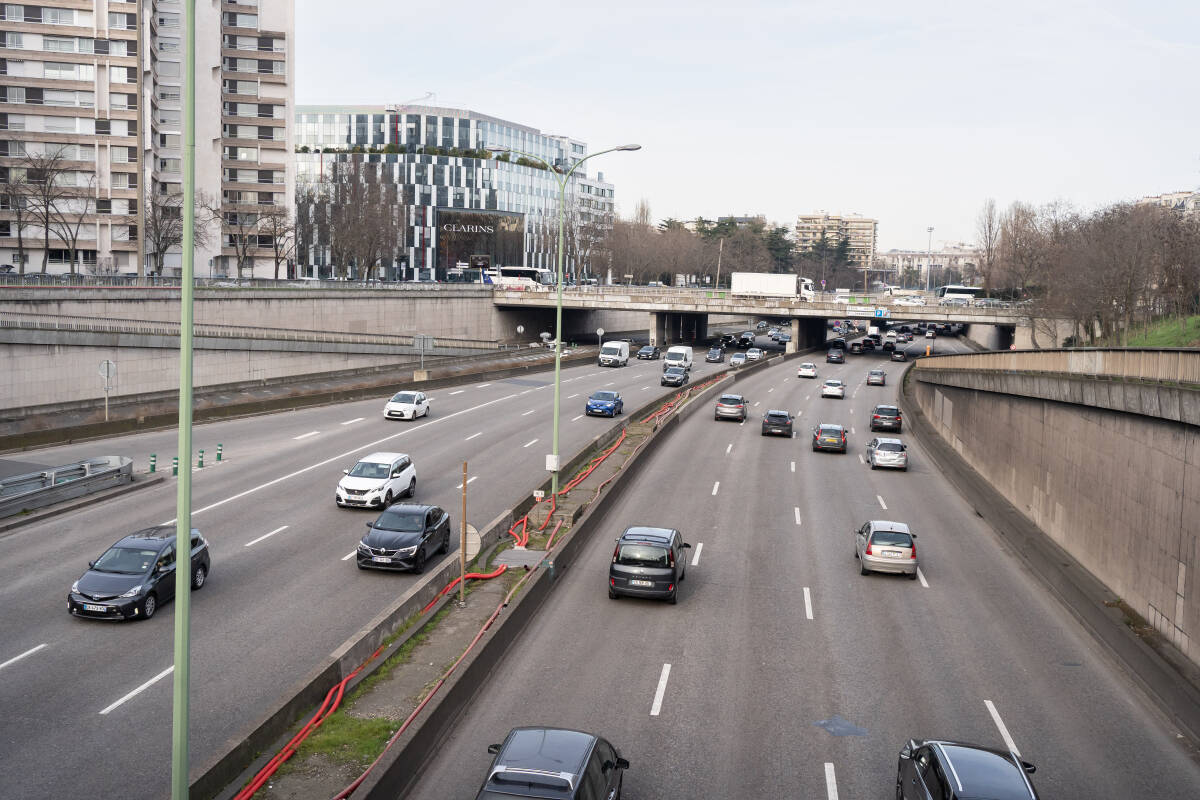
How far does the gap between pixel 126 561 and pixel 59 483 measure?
11.0 metres

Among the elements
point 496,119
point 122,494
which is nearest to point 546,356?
point 122,494

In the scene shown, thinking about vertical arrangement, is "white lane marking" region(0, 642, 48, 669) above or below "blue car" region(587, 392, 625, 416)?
below

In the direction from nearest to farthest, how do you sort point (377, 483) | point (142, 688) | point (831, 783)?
point (831, 783)
point (142, 688)
point (377, 483)

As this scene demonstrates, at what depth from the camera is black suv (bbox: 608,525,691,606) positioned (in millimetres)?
22234

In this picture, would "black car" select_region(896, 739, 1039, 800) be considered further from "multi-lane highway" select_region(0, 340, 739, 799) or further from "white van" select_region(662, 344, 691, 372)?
"white van" select_region(662, 344, 691, 372)

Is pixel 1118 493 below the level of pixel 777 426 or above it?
above

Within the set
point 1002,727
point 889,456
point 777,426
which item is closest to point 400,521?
point 1002,727

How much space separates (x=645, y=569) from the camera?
22.3 m

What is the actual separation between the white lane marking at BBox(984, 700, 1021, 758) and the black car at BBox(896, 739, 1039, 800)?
3378 mm

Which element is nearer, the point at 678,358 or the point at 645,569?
the point at 645,569

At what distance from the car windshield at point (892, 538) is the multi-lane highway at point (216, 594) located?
1088cm

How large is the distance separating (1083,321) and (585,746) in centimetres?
7505

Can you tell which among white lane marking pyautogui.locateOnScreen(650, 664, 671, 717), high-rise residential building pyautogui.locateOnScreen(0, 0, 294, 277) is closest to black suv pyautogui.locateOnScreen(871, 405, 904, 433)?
Result: white lane marking pyautogui.locateOnScreen(650, 664, 671, 717)

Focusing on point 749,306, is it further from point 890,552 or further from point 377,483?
point 890,552
